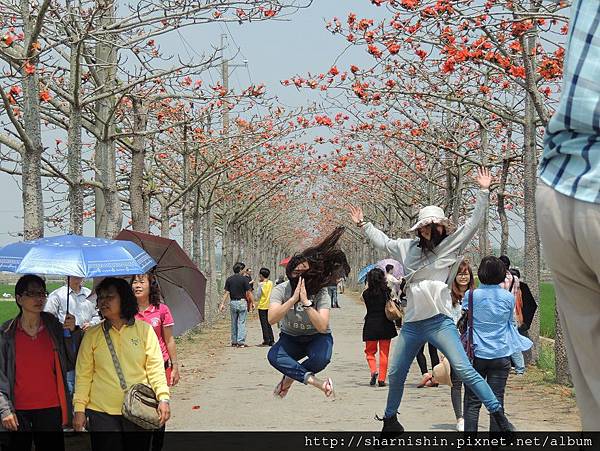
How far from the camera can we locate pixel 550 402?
36.3 feet

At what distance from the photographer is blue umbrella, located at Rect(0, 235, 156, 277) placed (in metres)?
6.16

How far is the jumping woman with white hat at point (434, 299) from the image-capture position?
749cm

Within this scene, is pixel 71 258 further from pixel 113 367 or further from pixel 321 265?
pixel 321 265

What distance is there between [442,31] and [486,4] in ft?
5.16

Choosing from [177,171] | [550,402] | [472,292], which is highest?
[177,171]

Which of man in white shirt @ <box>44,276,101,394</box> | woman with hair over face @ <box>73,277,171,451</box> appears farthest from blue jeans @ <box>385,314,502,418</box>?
man in white shirt @ <box>44,276,101,394</box>

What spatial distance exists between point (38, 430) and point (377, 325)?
7.52m

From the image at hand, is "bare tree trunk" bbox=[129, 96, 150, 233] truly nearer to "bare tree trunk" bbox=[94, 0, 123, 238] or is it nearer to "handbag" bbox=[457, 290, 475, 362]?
"bare tree trunk" bbox=[94, 0, 123, 238]

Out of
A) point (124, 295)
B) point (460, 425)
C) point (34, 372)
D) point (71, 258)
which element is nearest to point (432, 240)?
point (460, 425)

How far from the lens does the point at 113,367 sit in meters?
5.95

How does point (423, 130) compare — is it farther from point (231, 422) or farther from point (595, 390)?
point (595, 390)

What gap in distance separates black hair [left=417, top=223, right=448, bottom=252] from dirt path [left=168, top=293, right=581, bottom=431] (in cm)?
218

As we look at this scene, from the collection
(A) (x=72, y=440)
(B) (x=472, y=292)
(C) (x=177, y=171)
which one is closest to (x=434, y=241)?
(B) (x=472, y=292)

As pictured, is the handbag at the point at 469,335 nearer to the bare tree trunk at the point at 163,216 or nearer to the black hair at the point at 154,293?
the black hair at the point at 154,293
